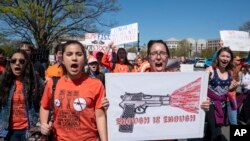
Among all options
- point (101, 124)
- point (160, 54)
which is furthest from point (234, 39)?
point (101, 124)

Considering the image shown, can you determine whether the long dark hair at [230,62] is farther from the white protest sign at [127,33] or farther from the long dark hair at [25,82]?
the white protest sign at [127,33]

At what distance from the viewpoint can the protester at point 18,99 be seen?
13.8ft

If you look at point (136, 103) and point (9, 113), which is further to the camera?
point (9, 113)

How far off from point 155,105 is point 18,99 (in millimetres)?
1542

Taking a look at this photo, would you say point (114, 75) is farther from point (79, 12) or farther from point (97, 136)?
point (79, 12)

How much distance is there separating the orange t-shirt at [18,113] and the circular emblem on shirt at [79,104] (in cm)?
125

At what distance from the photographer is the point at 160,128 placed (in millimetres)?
3773

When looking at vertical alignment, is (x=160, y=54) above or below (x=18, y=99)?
above

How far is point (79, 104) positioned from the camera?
3.20 metres

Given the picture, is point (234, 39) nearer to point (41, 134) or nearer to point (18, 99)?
point (18, 99)

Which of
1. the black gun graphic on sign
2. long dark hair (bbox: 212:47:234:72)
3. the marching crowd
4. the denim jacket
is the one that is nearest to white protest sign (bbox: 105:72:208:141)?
the black gun graphic on sign

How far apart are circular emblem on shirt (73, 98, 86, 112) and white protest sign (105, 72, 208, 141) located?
0.44 m

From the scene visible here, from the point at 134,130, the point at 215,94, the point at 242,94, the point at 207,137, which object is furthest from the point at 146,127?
the point at 242,94

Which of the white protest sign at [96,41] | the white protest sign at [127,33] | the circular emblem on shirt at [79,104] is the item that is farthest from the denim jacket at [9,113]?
the white protest sign at [96,41]
